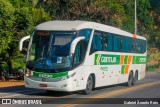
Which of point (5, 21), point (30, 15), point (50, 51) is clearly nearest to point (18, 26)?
point (30, 15)

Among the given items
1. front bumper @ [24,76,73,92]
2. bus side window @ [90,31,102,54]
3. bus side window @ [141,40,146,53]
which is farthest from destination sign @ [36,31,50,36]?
bus side window @ [141,40,146,53]

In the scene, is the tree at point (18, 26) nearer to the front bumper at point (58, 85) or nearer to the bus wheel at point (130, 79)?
the bus wheel at point (130, 79)

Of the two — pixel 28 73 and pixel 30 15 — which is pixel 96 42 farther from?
pixel 30 15

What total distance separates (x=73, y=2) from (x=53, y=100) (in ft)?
70.6

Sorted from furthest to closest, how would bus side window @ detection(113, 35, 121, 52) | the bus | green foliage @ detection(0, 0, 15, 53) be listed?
green foliage @ detection(0, 0, 15, 53), bus side window @ detection(113, 35, 121, 52), the bus

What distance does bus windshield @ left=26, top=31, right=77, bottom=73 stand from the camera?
60.7 ft

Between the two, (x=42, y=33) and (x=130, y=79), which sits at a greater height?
(x=42, y=33)

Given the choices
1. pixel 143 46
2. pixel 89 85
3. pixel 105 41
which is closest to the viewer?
pixel 89 85

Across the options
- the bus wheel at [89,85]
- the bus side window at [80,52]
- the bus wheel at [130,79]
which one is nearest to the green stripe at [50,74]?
the bus side window at [80,52]

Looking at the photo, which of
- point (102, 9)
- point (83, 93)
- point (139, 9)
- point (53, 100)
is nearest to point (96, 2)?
point (102, 9)

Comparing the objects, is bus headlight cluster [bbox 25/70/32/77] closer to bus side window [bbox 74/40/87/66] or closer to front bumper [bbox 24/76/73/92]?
front bumper [bbox 24/76/73/92]

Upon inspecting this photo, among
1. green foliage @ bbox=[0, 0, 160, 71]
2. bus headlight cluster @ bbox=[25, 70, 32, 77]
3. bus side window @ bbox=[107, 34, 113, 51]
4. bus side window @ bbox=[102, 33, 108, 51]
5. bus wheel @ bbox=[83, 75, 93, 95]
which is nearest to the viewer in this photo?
bus headlight cluster @ bbox=[25, 70, 32, 77]

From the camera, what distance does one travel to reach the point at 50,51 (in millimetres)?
18656

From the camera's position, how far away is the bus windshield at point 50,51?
60.7ft
